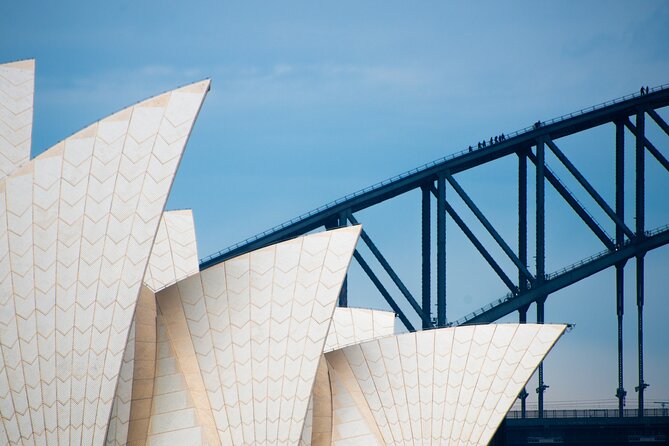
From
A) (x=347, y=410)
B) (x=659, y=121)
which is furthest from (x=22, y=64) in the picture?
(x=659, y=121)

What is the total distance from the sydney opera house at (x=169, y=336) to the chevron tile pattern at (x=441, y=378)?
0.24 ft

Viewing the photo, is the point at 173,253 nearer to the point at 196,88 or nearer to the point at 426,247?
the point at 196,88

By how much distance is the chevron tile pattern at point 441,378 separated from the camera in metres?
61.6

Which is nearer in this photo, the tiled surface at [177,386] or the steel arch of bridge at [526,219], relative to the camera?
the tiled surface at [177,386]

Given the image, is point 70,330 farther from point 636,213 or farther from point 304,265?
point 636,213

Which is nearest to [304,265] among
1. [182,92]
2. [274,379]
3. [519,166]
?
[274,379]

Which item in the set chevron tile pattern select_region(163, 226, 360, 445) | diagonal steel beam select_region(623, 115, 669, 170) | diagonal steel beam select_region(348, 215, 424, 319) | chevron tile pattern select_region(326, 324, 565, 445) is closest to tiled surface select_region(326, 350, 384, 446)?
chevron tile pattern select_region(326, 324, 565, 445)

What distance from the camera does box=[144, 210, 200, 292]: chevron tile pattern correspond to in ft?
201

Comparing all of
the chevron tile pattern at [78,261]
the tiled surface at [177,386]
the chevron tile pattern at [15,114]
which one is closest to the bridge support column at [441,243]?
the tiled surface at [177,386]

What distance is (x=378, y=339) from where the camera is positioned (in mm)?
63281

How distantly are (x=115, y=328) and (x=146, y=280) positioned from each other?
10968 mm

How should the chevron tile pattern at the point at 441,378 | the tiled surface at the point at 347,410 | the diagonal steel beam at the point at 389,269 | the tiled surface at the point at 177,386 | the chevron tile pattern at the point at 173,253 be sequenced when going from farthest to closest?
the diagonal steel beam at the point at 389,269 → the chevron tile pattern at the point at 441,378 → the chevron tile pattern at the point at 173,253 → the tiled surface at the point at 347,410 → the tiled surface at the point at 177,386

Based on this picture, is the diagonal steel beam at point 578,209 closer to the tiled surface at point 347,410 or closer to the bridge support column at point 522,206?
the bridge support column at point 522,206

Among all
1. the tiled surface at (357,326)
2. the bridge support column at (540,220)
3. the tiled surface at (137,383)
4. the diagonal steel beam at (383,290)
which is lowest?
the tiled surface at (137,383)
